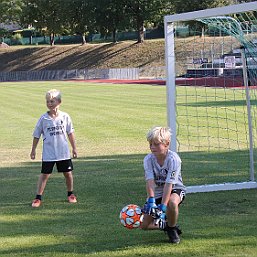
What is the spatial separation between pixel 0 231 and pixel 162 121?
50.3ft

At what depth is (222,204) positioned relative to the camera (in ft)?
32.4

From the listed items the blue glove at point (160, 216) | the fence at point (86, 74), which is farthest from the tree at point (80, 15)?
the blue glove at point (160, 216)

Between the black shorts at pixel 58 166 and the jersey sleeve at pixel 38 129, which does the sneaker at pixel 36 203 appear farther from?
the jersey sleeve at pixel 38 129

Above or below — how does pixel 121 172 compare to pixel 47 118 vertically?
below

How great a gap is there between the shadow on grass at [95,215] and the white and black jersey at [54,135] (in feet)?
2.14

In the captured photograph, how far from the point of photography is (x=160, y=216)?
7.36 metres

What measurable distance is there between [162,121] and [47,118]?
13.5 m

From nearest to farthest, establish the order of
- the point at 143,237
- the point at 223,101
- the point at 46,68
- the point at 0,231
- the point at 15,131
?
1. the point at 143,237
2. the point at 0,231
3. the point at 15,131
4. the point at 223,101
5. the point at 46,68

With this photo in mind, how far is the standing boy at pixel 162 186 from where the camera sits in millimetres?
7398

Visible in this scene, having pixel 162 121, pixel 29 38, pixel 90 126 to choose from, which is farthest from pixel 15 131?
pixel 29 38

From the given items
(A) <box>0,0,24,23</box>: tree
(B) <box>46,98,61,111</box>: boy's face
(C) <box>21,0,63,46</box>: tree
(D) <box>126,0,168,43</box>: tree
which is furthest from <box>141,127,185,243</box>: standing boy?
(A) <box>0,0,24,23</box>: tree

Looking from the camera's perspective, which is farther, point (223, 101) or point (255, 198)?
point (223, 101)

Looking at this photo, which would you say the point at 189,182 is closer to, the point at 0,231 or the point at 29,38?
the point at 0,231

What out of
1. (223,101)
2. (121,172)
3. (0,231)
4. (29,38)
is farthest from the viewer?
(29,38)
